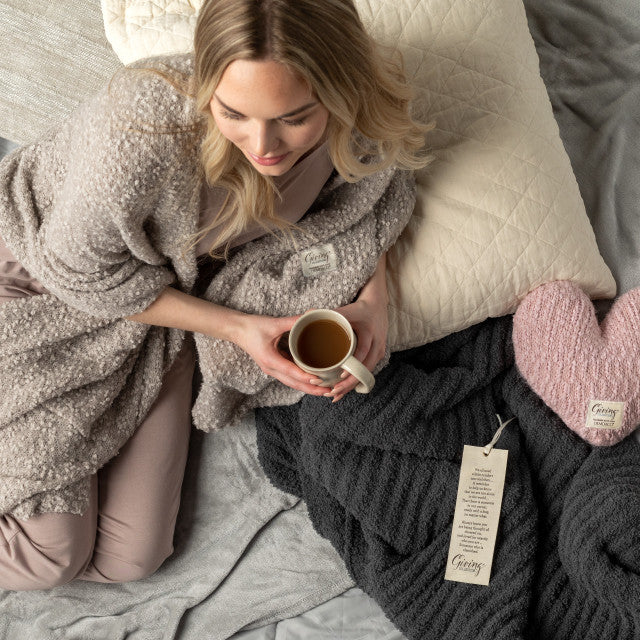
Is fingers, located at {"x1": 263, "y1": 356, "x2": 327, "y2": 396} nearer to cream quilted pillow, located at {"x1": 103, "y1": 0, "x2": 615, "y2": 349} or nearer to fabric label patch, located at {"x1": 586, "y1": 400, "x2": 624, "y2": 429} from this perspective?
cream quilted pillow, located at {"x1": 103, "y1": 0, "x2": 615, "y2": 349}

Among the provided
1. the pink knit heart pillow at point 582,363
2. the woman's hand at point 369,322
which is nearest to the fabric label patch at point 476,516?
the pink knit heart pillow at point 582,363

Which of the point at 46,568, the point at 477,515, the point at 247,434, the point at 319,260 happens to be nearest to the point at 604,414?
the point at 477,515

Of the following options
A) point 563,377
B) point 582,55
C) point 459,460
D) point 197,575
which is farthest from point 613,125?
point 197,575

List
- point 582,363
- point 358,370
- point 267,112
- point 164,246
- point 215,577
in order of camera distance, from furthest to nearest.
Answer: point 215,577, point 582,363, point 164,246, point 358,370, point 267,112

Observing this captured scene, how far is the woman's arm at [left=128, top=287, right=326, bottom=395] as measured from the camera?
3.54 feet

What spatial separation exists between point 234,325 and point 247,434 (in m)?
0.33

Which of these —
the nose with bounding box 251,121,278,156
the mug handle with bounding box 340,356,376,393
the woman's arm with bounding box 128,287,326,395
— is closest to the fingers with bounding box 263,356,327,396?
the woman's arm with bounding box 128,287,326,395

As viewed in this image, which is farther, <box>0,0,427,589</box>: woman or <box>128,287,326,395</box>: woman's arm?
<box>128,287,326,395</box>: woman's arm

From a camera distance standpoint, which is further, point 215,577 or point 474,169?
point 215,577

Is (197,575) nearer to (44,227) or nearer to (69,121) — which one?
(44,227)

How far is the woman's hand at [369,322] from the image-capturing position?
1.06 meters

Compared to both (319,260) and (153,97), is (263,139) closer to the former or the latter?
(153,97)

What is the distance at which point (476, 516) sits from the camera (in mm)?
1187

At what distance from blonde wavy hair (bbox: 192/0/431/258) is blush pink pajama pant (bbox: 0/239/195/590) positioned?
36cm
